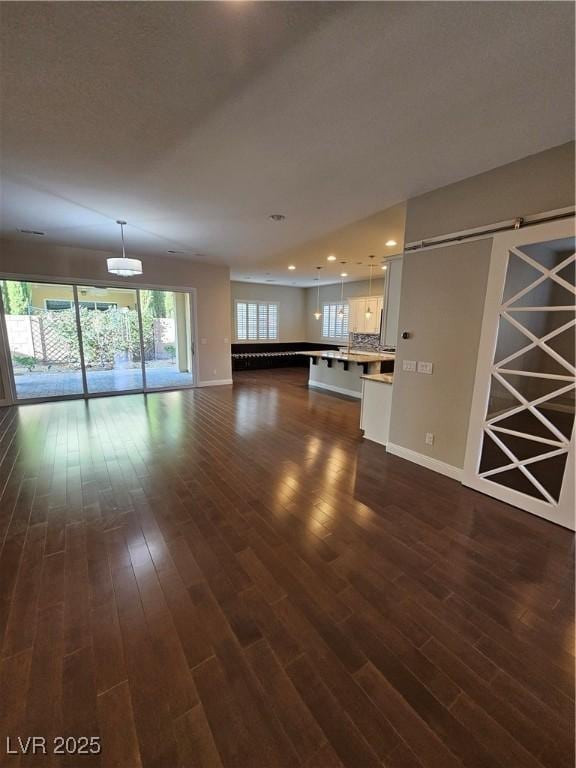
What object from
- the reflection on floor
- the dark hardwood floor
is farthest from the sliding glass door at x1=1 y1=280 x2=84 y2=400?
the dark hardwood floor

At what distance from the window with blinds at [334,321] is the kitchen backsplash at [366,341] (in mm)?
1049

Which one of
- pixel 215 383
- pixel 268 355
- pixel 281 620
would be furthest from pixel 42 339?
pixel 281 620

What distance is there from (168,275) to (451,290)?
5.88 meters

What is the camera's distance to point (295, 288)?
39.6ft

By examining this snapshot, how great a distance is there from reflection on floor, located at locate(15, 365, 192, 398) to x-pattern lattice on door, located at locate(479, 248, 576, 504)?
21.3 feet

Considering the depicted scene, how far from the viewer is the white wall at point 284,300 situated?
36.0ft

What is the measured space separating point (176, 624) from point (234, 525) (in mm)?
834

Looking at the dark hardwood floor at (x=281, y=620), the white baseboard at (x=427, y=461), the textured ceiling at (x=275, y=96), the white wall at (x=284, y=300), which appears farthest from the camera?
the white wall at (x=284, y=300)

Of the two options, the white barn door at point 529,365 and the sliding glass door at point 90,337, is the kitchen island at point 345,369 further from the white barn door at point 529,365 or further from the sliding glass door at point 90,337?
the white barn door at point 529,365

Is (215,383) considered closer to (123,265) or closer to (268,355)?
(268,355)

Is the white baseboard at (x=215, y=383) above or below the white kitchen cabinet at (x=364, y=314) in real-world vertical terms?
below

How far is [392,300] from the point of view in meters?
4.44

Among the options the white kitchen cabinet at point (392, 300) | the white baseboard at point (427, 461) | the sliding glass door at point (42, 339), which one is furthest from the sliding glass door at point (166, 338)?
the white baseboard at point (427, 461)

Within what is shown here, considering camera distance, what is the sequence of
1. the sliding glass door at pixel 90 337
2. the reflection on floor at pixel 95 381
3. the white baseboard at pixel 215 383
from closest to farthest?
the sliding glass door at pixel 90 337
the reflection on floor at pixel 95 381
the white baseboard at pixel 215 383
